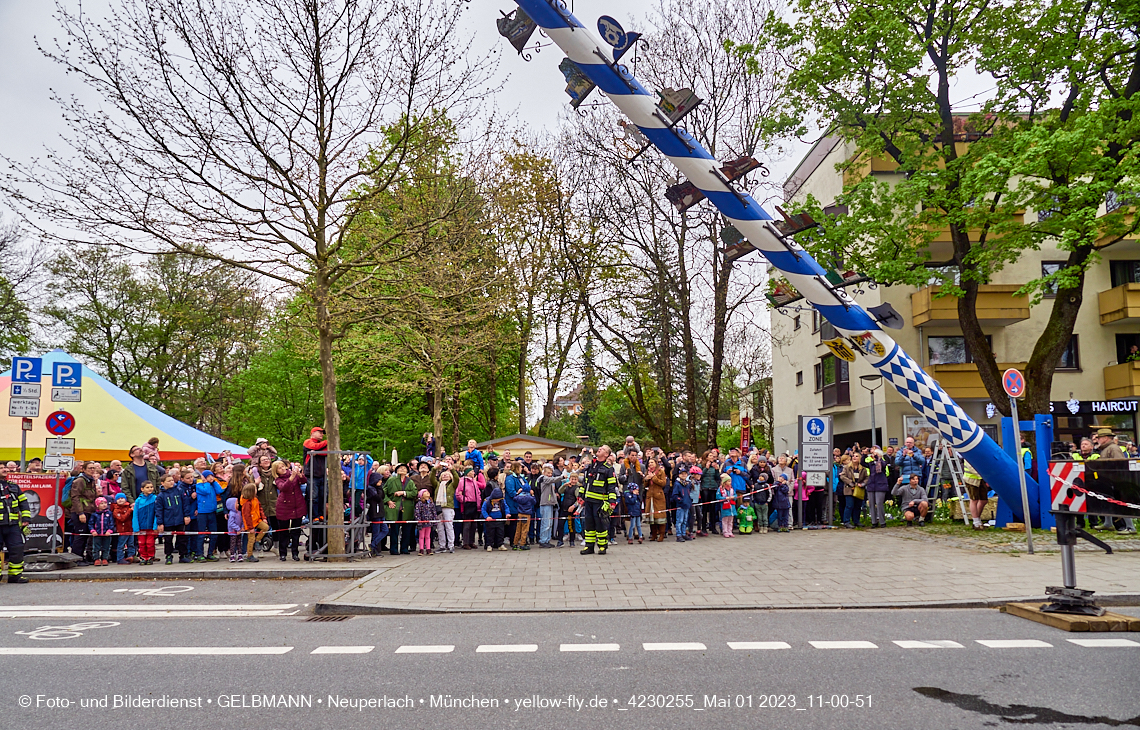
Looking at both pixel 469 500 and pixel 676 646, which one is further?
pixel 469 500

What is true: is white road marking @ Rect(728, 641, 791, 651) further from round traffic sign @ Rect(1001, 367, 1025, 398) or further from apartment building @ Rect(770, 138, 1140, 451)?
apartment building @ Rect(770, 138, 1140, 451)

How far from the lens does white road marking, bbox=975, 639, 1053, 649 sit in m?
6.71

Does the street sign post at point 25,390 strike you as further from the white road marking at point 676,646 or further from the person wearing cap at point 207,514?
the white road marking at point 676,646

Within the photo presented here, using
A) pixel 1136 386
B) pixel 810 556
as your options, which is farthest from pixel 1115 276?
pixel 810 556

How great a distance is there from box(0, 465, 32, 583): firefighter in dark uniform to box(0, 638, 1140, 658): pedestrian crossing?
221 inches

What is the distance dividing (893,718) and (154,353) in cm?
4208

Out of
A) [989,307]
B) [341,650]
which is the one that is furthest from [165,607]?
[989,307]

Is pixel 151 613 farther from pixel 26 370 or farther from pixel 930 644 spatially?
pixel 930 644

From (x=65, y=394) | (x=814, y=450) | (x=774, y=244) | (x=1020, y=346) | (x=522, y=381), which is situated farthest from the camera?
(x=522, y=381)

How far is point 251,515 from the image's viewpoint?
13703 millimetres

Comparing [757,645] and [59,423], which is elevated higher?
[59,423]

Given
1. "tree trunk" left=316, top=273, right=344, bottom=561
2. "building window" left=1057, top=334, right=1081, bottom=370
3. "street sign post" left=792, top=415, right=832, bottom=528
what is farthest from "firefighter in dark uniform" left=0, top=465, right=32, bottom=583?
"building window" left=1057, top=334, right=1081, bottom=370

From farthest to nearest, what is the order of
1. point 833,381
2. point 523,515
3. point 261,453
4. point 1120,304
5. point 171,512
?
1. point 833,381
2. point 1120,304
3. point 523,515
4. point 261,453
5. point 171,512

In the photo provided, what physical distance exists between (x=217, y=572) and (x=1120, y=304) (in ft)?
107
